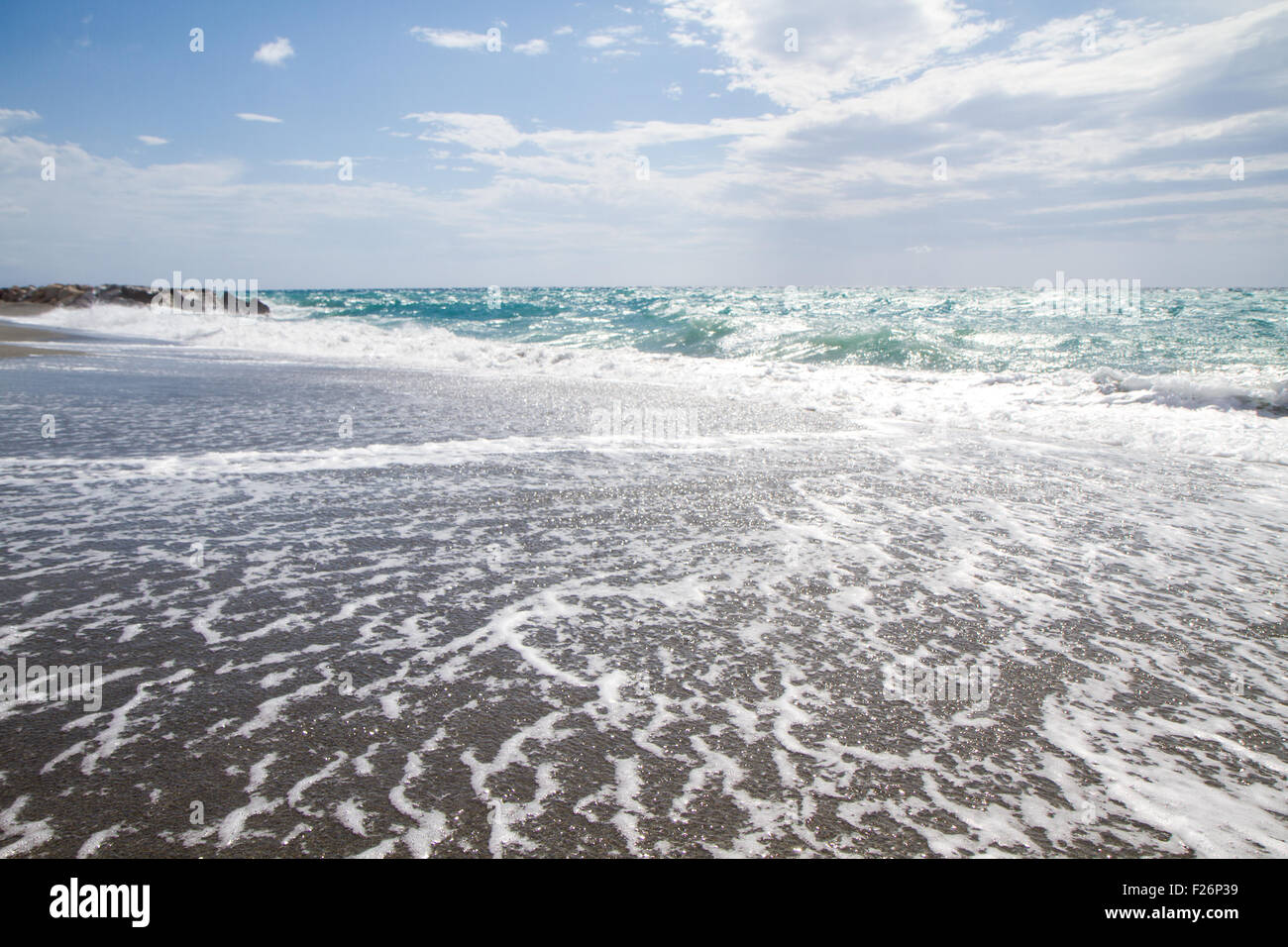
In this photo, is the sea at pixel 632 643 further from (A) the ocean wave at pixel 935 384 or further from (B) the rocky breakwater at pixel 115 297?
(B) the rocky breakwater at pixel 115 297

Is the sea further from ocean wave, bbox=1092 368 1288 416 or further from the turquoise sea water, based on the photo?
the turquoise sea water

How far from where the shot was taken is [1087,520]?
21.6ft

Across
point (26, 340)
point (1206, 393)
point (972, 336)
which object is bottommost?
point (1206, 393)

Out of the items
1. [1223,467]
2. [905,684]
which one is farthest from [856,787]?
[1223,467]

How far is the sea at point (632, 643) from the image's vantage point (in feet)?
8.87

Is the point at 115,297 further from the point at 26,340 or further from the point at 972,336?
the point at 972,336

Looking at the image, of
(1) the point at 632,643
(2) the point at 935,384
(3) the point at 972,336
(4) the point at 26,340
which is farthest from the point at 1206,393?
(4) the point at 26,340

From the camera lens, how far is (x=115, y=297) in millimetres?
42250

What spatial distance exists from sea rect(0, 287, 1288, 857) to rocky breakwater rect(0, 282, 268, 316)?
38.9 m

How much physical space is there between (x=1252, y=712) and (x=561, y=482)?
18.1 ft

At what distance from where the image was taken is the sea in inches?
106

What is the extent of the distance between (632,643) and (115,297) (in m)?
49.5

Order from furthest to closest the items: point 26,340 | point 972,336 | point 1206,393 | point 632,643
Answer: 1. point 972,336
2. point 26,340
3. point 1206,393
4. point 632,643
